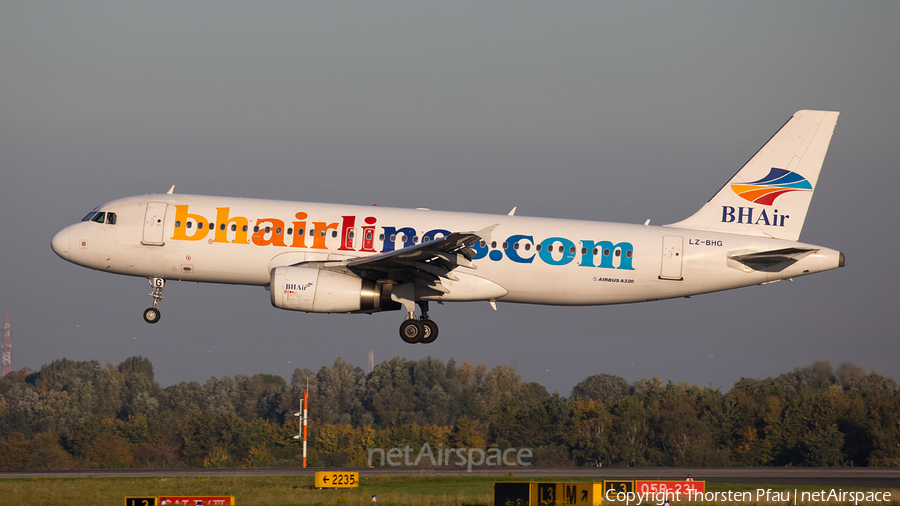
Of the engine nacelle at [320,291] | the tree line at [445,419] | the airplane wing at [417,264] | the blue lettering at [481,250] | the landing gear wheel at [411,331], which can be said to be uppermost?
the blue lettering at [481,250]

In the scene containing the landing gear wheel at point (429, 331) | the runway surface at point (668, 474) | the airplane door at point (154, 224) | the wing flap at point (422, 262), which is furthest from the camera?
the runway surface at point (668, 474)

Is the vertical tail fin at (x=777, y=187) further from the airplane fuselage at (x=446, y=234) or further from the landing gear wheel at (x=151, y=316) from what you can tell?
Answer: the landing gear wheel at (x=151, y=316)

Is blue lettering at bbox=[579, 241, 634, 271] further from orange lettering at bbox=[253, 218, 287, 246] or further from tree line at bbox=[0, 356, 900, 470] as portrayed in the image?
tree line at bbox=[0, 356, 900, 470]


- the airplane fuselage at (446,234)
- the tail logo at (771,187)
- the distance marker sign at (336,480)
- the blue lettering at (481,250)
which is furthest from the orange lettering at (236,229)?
the tail logo at (771,187)

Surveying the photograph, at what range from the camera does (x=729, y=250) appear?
33844 millimetres

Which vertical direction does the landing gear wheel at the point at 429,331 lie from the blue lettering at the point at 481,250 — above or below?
below

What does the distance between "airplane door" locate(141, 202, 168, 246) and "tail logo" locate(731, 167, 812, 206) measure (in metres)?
22.4

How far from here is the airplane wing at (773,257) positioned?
1289 inches

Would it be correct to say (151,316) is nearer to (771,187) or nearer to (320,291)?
(320,291)

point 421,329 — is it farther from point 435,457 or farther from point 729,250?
point 435,457

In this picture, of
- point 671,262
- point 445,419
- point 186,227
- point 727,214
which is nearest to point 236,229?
point 186,227

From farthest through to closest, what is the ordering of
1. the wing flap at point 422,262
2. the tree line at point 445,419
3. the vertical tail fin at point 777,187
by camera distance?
1. the tree line at point 445,419
2. the vertical tail fin at point 777,187
3. the wing flap at point 422,262

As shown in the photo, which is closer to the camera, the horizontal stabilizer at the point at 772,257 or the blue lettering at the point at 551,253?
the horizontal stabilizer at the point at 772,257

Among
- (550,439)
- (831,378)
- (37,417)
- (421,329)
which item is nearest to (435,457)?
(550,439)
